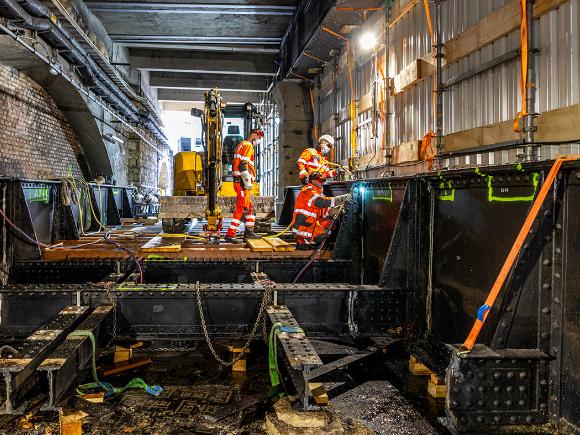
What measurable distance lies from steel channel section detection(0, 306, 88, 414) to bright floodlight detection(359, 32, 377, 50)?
27.4ft

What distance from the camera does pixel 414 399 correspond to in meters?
4.37

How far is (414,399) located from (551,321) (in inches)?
66.1

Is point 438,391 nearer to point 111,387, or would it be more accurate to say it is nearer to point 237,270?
point 111,387

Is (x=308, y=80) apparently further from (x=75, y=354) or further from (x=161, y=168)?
(x=161, y=168)

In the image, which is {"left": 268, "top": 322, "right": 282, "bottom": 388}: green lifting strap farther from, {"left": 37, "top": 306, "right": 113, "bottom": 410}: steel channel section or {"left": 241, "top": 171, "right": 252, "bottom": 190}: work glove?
{"left": 241, "top": 171, "right": 252, "bottom": 190}: work glove

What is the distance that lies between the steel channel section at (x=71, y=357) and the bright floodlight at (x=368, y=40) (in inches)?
322

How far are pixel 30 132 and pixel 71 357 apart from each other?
10914 millimetres

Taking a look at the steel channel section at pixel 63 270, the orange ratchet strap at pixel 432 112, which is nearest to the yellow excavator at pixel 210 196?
the steel channel section at pixel 63 270

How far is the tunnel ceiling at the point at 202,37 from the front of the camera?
14.2m

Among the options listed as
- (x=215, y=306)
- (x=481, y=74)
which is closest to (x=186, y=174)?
(x=481, y=74)

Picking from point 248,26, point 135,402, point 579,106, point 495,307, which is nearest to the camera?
point 495,307

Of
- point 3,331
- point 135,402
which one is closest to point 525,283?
point 135,402

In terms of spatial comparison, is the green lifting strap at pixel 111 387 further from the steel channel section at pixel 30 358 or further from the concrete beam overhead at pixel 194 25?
the concrete beam overhead at pixel 194 25

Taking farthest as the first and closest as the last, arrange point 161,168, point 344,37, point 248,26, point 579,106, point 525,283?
point 161,168, point 248,26, point 344,37, point 579,106, point 525,283
